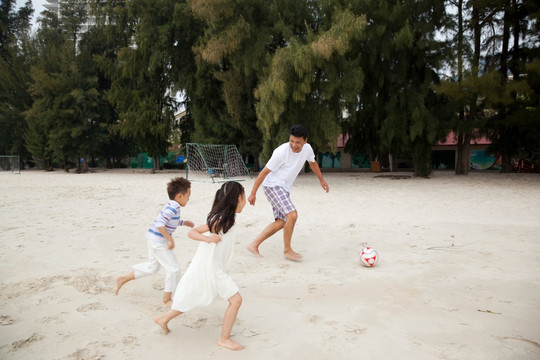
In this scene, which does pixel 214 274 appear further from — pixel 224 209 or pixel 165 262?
pixel 165 262

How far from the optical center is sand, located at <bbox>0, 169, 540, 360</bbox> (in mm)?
2695

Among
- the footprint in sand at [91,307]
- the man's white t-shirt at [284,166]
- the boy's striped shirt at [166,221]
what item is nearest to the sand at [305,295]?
the footprint in sand at [91,307]

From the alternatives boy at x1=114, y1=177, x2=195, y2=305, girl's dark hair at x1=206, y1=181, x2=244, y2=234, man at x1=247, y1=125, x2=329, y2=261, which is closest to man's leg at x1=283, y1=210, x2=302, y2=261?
man at x1=247, y1=125, x2=329, y2=261

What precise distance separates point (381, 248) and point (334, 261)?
41.4 inches

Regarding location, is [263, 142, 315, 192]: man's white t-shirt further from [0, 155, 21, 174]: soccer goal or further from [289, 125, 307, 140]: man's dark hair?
[0, 155, 21, 174]: soccer goal

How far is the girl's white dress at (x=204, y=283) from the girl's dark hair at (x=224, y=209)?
0.40 ft

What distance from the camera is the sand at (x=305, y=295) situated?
8.84 ft

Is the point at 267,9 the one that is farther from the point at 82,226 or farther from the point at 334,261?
the point at 334,261

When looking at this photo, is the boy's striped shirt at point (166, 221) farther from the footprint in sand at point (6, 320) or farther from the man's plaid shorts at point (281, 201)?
the man's plaid shorts at point (281, 201)

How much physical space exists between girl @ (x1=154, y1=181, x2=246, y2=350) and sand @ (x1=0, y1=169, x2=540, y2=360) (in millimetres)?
194

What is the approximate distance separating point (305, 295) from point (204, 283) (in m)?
1.28

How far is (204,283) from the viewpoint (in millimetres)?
2785

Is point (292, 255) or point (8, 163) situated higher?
point (8, 163)

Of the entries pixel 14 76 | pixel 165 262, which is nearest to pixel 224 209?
pixel 165 262
